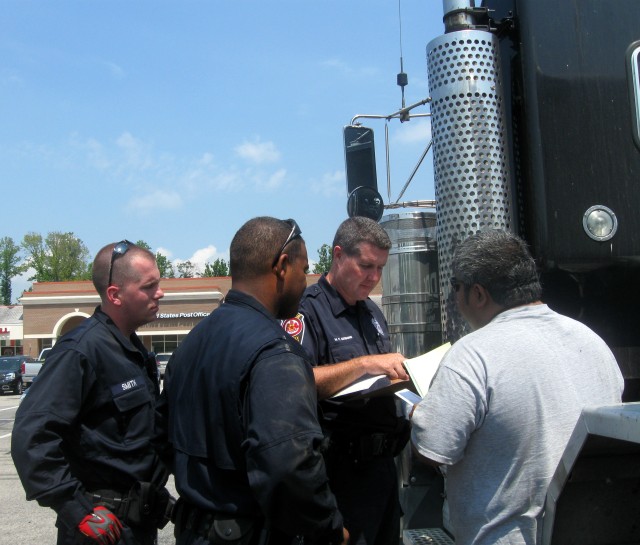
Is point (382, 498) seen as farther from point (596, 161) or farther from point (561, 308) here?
point (596, 161)

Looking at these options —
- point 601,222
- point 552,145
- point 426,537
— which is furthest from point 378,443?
point 552,145

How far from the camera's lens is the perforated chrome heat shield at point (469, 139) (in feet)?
8.79

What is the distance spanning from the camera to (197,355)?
86.7 inches

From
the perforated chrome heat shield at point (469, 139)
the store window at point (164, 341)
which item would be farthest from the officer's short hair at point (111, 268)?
the store window at point (164, 341)

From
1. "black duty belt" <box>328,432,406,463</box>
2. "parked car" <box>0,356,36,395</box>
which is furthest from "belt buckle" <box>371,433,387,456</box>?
"parked car" <box>0,356,36,395</box>

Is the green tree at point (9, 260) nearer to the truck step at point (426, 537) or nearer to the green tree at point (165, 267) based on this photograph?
the green tree at point (165, 267)

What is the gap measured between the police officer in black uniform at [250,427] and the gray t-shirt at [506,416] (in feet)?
1.24

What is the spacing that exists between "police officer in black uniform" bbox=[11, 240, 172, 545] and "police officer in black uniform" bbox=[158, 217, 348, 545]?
26.5 inches

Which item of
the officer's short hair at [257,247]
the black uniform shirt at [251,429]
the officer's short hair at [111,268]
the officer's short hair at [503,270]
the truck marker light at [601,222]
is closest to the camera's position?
the black uniform shirt at [251,429]

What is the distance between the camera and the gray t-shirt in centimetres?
198

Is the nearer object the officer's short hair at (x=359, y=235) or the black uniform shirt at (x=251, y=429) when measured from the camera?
the black uniform shirt at (x=251, y=429)

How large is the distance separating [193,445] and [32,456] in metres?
0.91

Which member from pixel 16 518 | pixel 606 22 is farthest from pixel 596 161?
pixel 16 518

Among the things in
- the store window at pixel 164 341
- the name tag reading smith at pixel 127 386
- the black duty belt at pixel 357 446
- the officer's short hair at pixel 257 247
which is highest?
the officer's short hair at pixel 257 247
